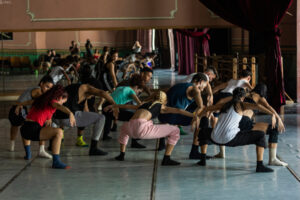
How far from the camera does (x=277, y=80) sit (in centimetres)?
974

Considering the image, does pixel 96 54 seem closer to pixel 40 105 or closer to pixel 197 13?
pixel 197 13

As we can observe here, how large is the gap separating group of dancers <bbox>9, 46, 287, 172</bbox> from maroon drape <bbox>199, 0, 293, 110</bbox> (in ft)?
8.81

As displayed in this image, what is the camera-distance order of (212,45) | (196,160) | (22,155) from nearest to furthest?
(196,160), (22,155), (212,45)

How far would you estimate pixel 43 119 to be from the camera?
232 inches

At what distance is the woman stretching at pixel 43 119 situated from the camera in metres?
5.78

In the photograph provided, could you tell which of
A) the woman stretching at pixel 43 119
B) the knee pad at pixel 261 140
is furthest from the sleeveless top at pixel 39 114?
the knee pad at pixel 261 140

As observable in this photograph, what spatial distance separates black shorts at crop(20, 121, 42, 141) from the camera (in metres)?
5.81

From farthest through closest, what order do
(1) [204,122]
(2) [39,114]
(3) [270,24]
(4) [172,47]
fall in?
(4) [172,47], (3) [270,24], (1) [204,122], (2) [39,114]

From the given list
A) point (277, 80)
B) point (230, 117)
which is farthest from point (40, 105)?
point (277, 80)

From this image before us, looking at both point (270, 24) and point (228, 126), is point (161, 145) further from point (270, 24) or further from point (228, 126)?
point (270, 24)

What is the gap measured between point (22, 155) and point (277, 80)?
16.9ft

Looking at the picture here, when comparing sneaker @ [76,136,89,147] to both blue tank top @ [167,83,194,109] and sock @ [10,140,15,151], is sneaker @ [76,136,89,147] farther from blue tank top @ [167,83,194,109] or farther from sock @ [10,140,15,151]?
blue tank top @ [167,83,194,109]

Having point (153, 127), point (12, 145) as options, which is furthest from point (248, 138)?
point (12, 145)

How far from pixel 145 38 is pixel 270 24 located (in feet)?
41.0
